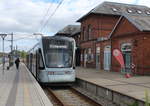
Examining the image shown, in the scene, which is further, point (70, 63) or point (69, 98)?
point (70, 63)

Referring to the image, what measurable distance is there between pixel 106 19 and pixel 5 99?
2594cm

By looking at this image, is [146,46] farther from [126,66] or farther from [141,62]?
[126,66]

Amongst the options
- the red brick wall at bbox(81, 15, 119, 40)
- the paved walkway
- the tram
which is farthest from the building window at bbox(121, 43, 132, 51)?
the red brick wall at bbox(81, 15, 119, 40)

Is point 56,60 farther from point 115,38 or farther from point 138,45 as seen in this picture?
point 115,38

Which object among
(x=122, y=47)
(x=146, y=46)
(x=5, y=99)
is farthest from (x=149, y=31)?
(x=5, y=99)

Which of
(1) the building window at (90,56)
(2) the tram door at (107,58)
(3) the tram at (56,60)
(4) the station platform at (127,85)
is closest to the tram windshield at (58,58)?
(3) the tram at (56,60)

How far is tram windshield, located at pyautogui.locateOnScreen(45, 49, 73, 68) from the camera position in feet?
52.9

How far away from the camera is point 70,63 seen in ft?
54.1

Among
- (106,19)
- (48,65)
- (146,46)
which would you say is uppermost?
(106,19)

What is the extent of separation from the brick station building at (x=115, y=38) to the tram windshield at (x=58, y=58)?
23.1 feet

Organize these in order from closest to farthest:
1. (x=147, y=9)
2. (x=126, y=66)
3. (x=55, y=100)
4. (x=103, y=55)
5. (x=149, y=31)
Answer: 1. (x=55, y=100)
2. (x=149, y=31)
3. (x=126, y=66)
4. (x=103, y=55)
5. (x=147, y=9)

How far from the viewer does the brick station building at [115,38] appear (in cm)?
2095

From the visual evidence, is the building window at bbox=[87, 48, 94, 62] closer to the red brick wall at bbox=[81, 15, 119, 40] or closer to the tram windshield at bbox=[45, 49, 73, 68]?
the red brick wall at bbox=[81, 15, 119, 40]

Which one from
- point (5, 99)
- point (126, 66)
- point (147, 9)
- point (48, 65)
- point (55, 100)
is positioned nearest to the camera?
point (5, 99)
